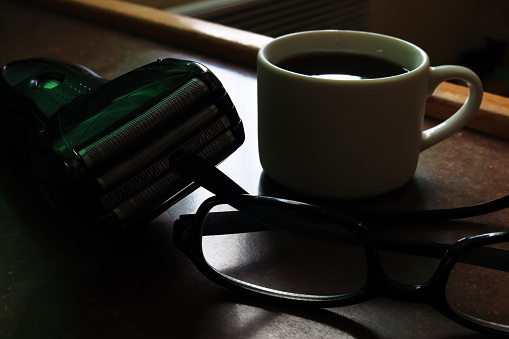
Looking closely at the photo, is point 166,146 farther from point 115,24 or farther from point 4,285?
point 115,24

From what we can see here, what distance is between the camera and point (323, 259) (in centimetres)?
34

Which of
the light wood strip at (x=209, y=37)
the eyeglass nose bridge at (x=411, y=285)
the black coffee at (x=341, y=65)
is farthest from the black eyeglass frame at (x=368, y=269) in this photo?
the light wood strip at (x=209, y=37)

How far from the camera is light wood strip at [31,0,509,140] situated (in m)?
0.48

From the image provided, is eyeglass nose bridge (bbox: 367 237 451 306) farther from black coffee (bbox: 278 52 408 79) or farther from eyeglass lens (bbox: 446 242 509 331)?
black coffee (bbox: 278 52 408 79)

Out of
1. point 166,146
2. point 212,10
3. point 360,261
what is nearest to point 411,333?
point 360,261

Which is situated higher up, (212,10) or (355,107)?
(355,107)

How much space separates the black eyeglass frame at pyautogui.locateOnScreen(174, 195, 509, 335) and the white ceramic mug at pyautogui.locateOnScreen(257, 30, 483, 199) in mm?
72

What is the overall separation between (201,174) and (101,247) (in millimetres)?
85

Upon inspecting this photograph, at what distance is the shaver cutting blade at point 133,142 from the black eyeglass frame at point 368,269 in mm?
26

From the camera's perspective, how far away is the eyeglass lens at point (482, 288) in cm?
30

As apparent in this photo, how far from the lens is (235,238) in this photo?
0.36 metres

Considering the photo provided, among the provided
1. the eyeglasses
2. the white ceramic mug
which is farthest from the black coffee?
the eyeglasses

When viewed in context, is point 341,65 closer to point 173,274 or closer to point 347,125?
point 347,125

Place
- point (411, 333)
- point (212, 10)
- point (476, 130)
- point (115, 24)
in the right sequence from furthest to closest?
point (212, 10) → point (115, 24) → point (476, 130) → point (411, 333)
